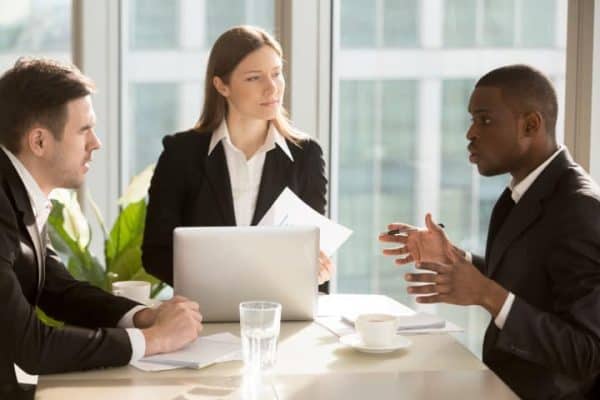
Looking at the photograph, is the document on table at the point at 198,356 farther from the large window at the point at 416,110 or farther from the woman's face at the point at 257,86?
the large window at the point at 416,110

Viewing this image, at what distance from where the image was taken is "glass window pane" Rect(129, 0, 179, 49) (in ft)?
14.0

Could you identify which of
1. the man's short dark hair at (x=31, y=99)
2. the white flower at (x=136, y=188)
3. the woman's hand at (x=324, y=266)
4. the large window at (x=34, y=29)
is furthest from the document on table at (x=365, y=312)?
the large window at (x=34, y=29)

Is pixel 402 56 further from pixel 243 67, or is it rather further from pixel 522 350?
pixel 522 350

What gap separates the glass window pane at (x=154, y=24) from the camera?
4.26m

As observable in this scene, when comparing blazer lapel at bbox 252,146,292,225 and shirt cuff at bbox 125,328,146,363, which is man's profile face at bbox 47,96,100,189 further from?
blazer lapel at bbox 252,146,292,225

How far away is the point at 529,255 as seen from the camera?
2273 mm

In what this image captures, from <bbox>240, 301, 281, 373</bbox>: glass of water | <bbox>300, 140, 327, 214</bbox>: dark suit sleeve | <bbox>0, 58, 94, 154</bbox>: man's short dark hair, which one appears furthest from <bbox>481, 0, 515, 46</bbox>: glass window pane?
<bbox>240, 301, 281, 373</bbox>: glass of water

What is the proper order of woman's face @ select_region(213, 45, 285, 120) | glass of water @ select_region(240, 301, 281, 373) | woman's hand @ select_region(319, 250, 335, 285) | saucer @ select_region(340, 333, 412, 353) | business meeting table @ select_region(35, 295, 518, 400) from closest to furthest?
1. business meeting table @ select_region(35, 295, 518, 400)
2. glass of water @ select_region(240, 301, 281, 373)
3. saucer @ select_region(340, 333, 412, 353)
4. woman's hand @ select_region(319, 250, 335, 285)
5. woman's face @ select_region(213, 45, 285, 120)

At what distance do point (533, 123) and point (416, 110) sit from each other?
5.85ft

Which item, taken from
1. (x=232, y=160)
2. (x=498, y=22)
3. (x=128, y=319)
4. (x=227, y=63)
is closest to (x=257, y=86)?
(x=227, y=63)

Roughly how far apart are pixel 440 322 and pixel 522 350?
26cm

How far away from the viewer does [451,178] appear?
4164 millimetres

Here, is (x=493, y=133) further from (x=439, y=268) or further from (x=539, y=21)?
(x=539, y=21)

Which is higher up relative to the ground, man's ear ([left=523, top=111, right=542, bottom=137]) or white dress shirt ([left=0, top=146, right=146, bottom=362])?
man's ear ([left=523, top=111, right=542, bottom=137])
